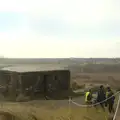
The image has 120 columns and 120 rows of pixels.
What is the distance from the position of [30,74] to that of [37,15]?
686mm

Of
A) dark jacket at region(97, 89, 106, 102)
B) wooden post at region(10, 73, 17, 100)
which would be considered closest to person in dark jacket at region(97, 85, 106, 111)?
dark jacket at region(97, 89, 106, 102)

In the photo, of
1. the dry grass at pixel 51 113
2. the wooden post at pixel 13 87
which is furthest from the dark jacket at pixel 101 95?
the wooden post at pixel 13 87

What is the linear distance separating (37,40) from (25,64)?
311mm

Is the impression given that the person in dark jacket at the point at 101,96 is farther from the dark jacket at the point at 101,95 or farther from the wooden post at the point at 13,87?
the wooden post at the point at 13,87

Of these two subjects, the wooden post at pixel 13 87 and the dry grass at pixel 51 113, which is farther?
the wooden post at pixel 13 87

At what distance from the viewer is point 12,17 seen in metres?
3.12

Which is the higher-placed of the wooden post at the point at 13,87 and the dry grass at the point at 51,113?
the wooden post at the point at 13,87

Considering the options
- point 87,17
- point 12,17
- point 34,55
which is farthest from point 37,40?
point 87,17

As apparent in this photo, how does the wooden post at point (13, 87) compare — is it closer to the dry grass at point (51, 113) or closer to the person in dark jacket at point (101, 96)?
the dry grass at point (51, 113)

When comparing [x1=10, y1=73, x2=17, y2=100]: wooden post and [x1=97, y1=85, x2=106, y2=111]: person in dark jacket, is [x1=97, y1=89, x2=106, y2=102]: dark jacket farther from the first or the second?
[x1=10, y1=73, x2=17, y2=100]: wooden post

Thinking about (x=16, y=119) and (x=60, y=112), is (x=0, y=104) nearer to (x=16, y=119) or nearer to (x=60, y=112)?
(x=16, y=119)

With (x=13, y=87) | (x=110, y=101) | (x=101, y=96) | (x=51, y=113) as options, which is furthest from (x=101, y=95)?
(x=13, y=87)

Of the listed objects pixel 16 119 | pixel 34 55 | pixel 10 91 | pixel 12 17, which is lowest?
pixel 16 119

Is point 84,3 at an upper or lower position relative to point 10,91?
upper
